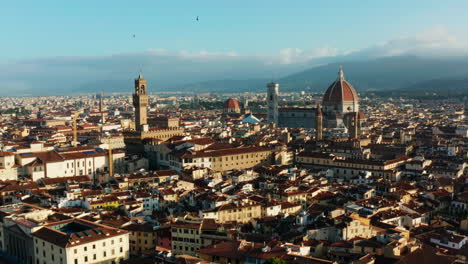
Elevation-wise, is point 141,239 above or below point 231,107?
below

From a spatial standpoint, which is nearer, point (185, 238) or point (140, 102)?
point (185, 238)

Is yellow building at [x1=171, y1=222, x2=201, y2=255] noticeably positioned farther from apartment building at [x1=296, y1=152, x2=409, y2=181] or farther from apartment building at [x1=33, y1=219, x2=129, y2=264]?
apartment building at [x1=296, y1=152, x2=409, y2=181]

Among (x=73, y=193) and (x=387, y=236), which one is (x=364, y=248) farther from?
(x=73, y=193)

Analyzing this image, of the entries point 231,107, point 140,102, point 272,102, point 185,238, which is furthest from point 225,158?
point 231,107

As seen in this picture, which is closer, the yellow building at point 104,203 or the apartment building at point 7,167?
the yellow building at point 104,203

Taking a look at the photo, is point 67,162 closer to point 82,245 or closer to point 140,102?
point 140,102

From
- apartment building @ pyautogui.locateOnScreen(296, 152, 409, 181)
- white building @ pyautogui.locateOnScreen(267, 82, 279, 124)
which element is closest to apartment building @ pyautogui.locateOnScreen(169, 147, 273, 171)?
apartment building @ pyautogui.locateOnScreen(296, 152, 409, 181)

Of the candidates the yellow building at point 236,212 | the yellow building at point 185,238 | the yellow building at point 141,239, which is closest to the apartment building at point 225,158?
the yellow building at point 236,212

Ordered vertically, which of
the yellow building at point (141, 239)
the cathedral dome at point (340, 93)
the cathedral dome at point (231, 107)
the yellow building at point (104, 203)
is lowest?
the yellow building at point (141, 239)

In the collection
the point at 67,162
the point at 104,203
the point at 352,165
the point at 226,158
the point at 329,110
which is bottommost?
the point at 352,165

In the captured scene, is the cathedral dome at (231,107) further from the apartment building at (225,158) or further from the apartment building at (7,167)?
the apartment building at (7,167)

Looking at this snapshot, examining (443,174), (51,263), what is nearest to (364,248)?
(51,263)
